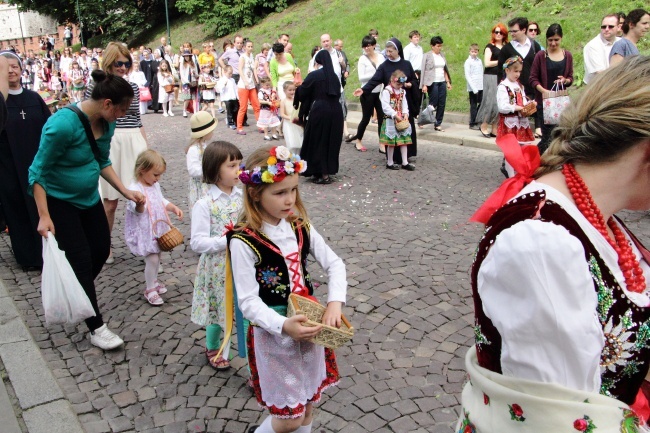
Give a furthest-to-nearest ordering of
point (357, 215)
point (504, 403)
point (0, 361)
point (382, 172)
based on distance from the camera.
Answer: point (382, 172) → point (357, 215) → point (0, 361) → point (504, 403)

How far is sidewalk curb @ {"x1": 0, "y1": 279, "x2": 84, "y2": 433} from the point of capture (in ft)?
11.3

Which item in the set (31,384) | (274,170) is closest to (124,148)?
(31,384)

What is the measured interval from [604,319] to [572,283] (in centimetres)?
17

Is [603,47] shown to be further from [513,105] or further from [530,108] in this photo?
[513,105]

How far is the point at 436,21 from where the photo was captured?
1909 cm

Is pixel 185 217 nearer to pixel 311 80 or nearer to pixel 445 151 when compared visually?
pixel 311 80

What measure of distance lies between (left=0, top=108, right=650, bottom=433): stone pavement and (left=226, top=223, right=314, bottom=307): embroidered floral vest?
1.02m

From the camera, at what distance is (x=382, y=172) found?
955cm

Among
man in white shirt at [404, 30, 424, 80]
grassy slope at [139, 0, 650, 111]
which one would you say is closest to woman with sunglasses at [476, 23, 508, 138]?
man in white shirt at [404, 30, 424, 80]

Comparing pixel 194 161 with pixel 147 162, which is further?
pixel 194 161

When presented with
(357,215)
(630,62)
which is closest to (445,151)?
(357,215)

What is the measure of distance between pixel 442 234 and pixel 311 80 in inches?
145

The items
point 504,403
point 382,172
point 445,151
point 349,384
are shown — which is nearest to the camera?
point 504,403

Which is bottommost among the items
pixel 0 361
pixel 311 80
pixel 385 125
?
pixel 0 361
